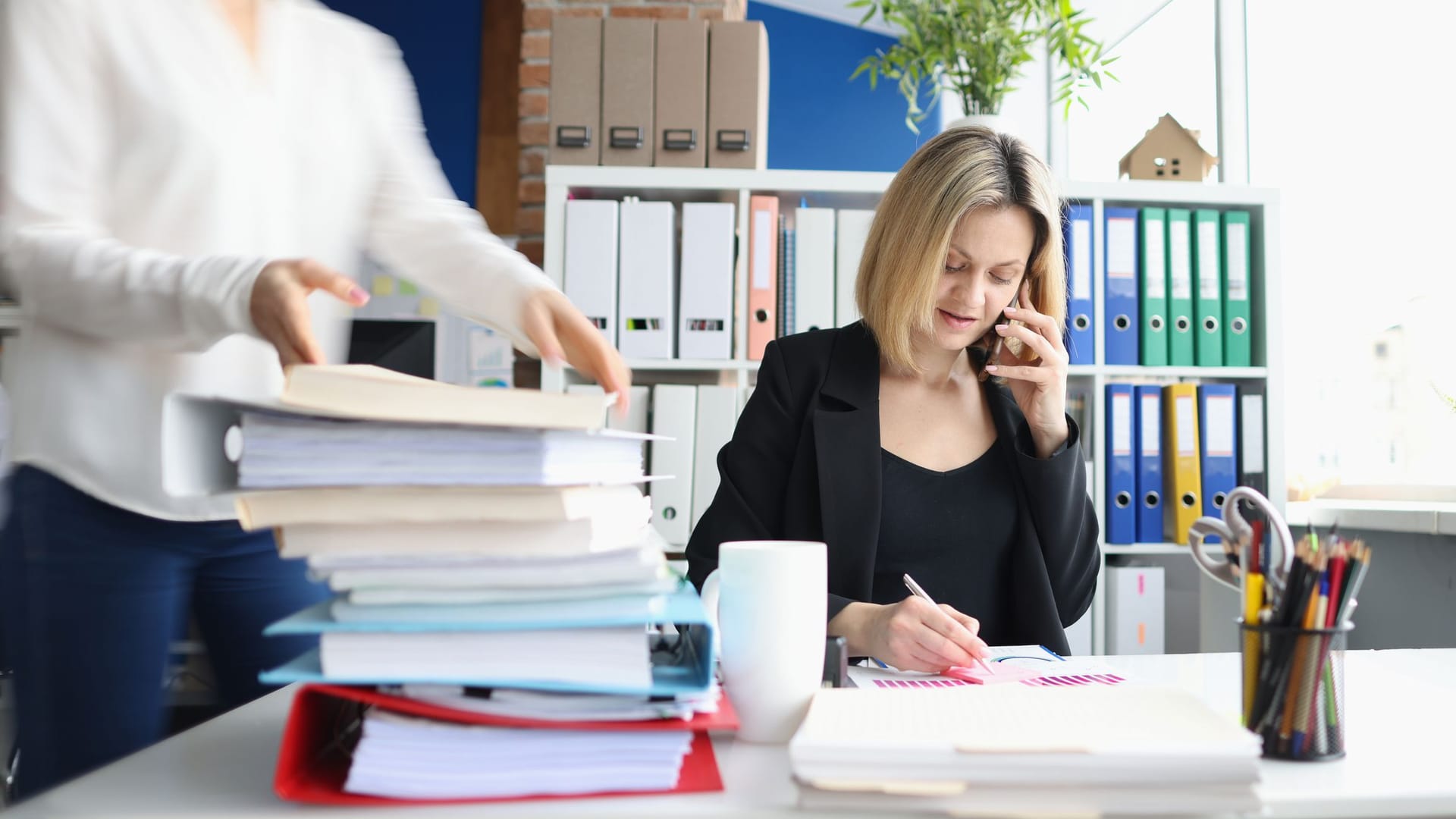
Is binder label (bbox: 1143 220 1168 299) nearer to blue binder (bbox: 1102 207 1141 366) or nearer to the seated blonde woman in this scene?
blue binder (bbox: 1102 207 1141 366)

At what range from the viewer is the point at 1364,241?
2.71 meters

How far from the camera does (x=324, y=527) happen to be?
0.58 meters

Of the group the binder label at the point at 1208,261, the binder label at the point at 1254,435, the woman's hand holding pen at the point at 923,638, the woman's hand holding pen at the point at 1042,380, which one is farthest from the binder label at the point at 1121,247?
the woman's hand holding pen at the point at 923,638

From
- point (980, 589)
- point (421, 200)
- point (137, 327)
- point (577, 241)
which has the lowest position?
point (980, 589)

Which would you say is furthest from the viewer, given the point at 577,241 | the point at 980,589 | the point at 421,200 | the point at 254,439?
the point at 577,241

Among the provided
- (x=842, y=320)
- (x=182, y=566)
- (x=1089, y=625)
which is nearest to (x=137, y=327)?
(x=182, y=566)

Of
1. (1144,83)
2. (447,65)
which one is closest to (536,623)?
(1144,83)

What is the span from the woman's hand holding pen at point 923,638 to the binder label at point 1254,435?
72.9 inches

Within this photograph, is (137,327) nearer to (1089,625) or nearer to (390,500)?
(390,500)

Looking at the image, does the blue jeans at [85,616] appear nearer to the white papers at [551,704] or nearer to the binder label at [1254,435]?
the white papers at [551,704]

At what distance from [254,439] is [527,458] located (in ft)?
0.50

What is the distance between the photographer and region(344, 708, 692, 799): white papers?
0.56 meters

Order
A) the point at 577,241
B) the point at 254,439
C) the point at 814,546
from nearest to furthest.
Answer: the point at 254,439 < the point at 814,546 < the point at 577,241

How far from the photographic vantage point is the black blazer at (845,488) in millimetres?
1370
